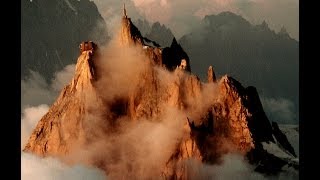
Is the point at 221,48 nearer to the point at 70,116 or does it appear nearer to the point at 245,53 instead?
the point at 245,53

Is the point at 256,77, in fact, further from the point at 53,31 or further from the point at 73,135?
A: the point at 53,31

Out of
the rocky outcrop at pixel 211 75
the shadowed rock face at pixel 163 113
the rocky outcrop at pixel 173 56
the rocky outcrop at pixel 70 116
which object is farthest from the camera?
the rocky outcrop at pixel 173 56

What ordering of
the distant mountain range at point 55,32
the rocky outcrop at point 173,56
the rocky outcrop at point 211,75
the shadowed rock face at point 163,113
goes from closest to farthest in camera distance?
the shadowed rock face at point 163,113, the rocky outcrop at point 211,75, the rocky outcrop at point 173,56, the distant mountain range at point 55,32

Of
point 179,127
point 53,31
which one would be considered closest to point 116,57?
point 179,127

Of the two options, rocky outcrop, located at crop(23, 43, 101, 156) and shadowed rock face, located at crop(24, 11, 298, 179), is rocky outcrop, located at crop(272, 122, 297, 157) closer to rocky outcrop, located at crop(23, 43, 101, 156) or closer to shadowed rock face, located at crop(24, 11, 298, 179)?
shadowed rock face, located at crop(24, 11, 298, 179)

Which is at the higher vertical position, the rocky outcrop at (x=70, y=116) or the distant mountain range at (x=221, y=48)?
the distant mountain range at (x=221, y=48)

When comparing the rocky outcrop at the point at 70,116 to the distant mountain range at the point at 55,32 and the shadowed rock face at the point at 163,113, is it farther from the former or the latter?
the distant mountain range at the point at 55,32

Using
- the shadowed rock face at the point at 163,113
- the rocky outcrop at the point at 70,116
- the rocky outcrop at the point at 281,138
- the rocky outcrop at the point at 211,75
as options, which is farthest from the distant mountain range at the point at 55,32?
the rocky outcrop at the point at 281,138

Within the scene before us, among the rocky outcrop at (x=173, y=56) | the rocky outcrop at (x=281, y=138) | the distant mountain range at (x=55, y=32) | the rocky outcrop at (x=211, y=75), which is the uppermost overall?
the distant mountain range at (x=55, y=32)

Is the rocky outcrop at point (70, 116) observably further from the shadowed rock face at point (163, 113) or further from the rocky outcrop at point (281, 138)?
the rocky outcrop at point (281, 138)

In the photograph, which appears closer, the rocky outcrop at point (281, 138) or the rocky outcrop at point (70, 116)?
the rocky outcrop at point (70, 116)
